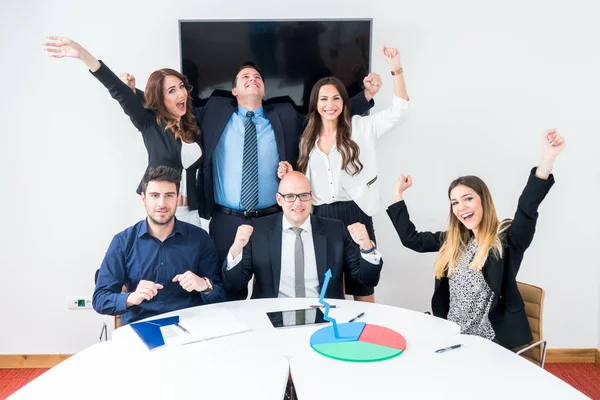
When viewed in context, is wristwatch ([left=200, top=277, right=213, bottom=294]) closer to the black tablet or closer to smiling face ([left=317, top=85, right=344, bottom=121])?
the black tablet

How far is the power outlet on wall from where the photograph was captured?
3.52m

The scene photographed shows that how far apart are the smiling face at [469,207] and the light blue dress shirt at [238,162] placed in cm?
112

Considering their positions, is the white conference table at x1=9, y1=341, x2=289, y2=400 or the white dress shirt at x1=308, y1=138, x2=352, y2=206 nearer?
the white conference table at x1=9, y1=341, x2=289, y2=400

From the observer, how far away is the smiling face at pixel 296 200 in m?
2.48

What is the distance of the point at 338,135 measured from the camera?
2.94 m

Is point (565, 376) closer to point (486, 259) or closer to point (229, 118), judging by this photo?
point (486, 259)

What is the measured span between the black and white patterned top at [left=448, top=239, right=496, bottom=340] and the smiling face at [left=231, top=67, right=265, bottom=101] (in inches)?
61.7

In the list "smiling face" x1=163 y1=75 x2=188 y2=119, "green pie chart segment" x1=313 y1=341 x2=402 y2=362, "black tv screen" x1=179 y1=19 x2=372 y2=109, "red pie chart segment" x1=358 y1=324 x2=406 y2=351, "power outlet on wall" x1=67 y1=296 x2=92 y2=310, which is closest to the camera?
"green pie chart segment" x1=313 y1=341 x2=402 y2=362

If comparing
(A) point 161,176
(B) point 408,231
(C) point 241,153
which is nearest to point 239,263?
(A) point 161,176

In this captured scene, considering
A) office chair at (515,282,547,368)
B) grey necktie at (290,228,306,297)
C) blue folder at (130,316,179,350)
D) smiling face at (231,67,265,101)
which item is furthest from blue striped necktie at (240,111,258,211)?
office chair at (515,282,547,368)

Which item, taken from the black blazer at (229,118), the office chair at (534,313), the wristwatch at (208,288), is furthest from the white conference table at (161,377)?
the black blazer at (229,118)

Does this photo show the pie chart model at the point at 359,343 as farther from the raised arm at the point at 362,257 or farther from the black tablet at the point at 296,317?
the raised arm at the point at 362,257

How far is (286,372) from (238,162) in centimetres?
164

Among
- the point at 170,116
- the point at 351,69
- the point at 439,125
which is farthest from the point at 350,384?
the point at 439,125
